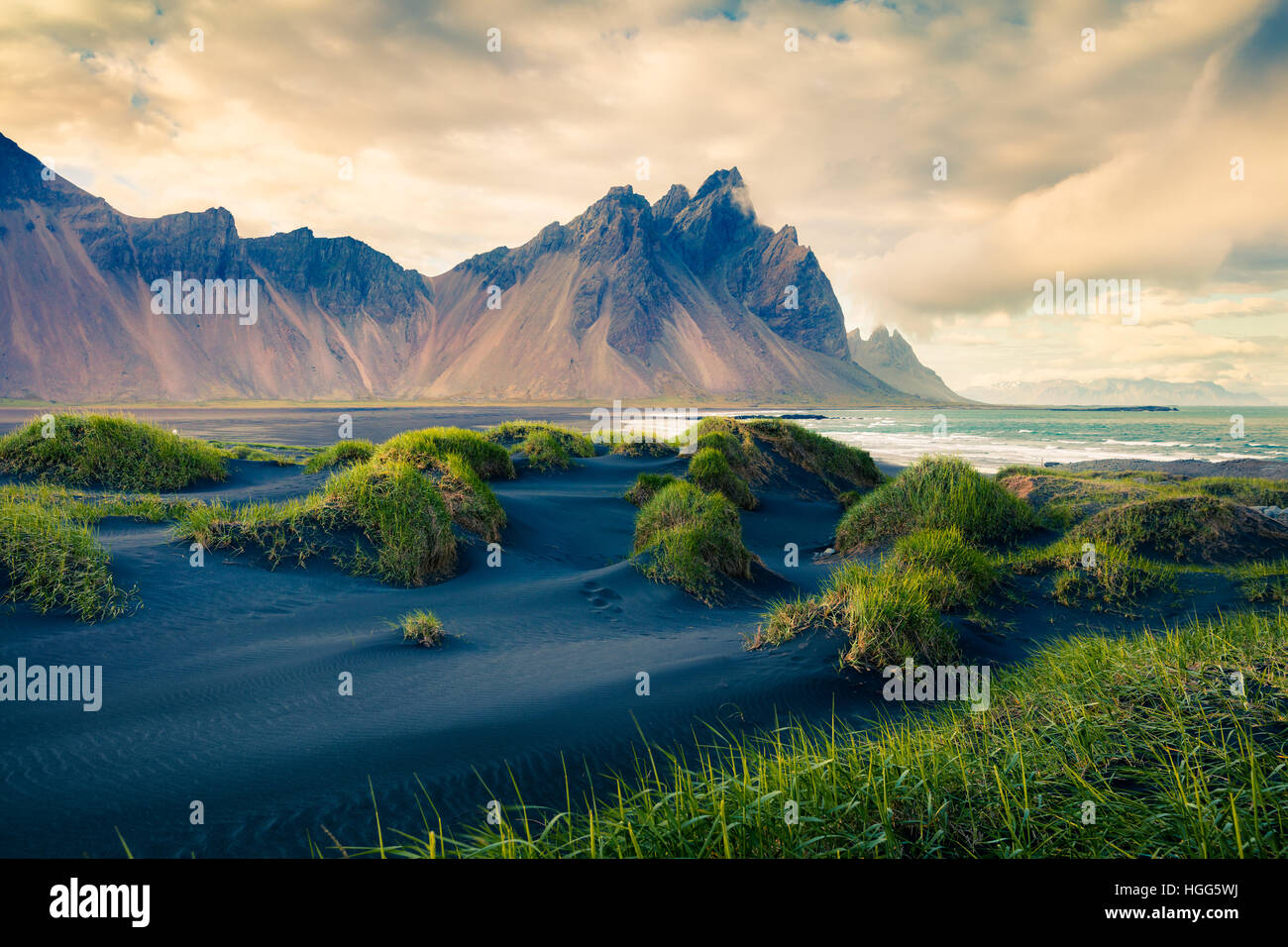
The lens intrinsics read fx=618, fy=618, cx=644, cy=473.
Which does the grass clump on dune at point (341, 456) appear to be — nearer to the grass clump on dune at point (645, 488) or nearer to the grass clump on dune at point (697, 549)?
the grass clump on dune at point (645, 488)

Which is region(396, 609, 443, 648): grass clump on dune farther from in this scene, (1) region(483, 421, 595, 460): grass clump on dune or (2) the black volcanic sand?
(1) region(483, 421, 595, 460): grass clump on dune

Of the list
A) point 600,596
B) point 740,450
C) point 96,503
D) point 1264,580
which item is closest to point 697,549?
point 600,596

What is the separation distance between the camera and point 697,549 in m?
8.57

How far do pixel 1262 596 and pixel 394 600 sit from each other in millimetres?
10153

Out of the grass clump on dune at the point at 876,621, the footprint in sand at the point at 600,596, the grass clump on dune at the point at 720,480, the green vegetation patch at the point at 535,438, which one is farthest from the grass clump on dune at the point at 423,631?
the green vegetation patch at the point at 535,438

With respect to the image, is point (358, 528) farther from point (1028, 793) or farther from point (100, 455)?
point (1028, 793)

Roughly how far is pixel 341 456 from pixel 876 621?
12242 millimetres

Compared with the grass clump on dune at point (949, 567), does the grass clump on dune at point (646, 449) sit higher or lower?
higher

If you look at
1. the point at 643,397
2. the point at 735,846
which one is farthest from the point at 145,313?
the point at 735,846

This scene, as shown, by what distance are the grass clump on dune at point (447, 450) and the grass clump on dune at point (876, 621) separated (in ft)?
23.7

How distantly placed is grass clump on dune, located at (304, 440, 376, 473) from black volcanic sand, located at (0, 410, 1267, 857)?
512cm

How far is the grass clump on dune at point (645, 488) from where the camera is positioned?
1410 cm

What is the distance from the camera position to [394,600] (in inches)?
289
